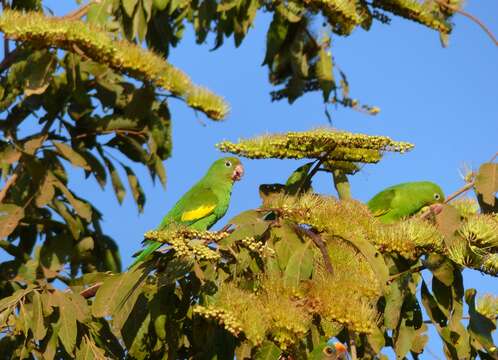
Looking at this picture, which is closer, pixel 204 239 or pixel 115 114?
pixel 204 239

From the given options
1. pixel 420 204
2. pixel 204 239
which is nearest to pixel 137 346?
pixel 204 239

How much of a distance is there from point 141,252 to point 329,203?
4.20ft

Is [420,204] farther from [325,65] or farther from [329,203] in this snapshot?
[329,203]

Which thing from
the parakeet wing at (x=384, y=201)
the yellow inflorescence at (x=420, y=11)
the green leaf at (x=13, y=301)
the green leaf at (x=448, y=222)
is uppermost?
the yellow inflorescence at (x=420, y=11)

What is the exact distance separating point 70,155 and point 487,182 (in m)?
2.22

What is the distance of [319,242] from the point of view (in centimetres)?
249

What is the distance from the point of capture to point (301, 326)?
2090mm

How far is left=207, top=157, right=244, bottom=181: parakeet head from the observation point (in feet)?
14.0

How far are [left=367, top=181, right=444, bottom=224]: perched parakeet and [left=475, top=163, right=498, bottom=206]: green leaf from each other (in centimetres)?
143

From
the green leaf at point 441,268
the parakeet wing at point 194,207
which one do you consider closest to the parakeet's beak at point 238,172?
the parakeet wing at point 194,207

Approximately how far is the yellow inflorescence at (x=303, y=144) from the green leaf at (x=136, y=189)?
2180mm

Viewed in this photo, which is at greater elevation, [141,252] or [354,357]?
[141,252]

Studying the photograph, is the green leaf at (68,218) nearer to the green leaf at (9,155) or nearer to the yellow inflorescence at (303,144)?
the green leaf at (9,155)

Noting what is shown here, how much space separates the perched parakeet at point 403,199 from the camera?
167 inches
